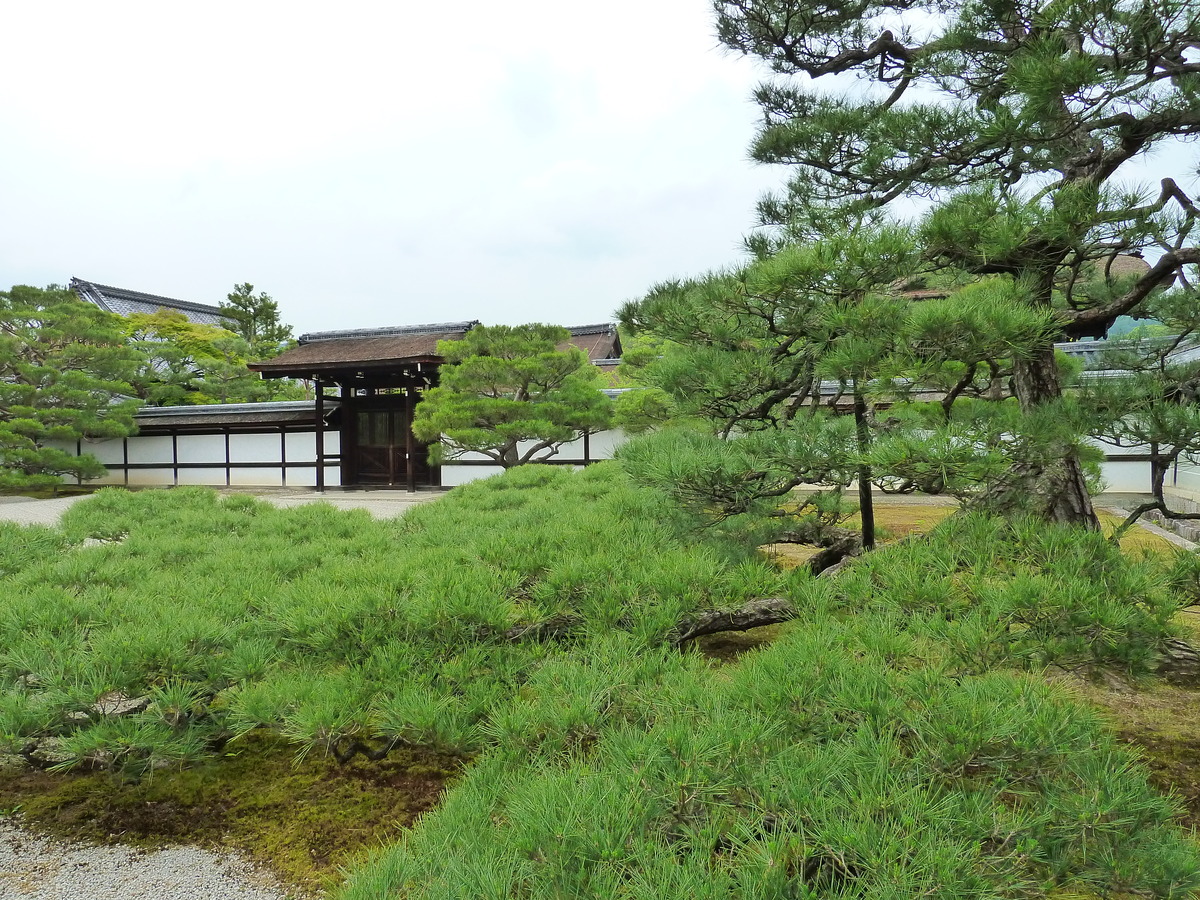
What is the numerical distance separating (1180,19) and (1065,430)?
4.99 ft

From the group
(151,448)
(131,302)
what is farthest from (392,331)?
(131,302)

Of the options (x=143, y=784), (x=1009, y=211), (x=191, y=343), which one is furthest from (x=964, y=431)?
(x=191, y=343)

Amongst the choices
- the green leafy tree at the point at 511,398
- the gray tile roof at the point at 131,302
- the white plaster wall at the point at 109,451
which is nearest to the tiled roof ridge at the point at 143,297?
the gray tile roof at the point at 131,302

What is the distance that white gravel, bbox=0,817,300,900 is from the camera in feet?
6.60

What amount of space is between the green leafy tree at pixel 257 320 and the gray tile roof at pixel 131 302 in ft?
3.66

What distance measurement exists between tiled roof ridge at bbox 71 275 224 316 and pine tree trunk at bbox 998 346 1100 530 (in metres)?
21.6

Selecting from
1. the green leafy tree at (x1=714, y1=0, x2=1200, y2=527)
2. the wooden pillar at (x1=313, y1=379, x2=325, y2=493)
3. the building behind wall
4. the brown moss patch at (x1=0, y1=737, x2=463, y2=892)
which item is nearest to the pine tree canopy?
the green leafy tree at (x1=714, y1=0, x2=1200, y2=527)

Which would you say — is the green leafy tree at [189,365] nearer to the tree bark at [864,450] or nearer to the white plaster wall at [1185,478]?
the tree bark at [864,450]

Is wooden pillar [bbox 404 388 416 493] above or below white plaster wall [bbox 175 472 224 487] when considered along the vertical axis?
above

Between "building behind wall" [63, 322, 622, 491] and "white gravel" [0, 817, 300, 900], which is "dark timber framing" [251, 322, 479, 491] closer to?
"building behind wall" [63, 322, 622, 491]

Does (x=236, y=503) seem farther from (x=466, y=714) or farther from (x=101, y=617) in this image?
(x=466, y=714)

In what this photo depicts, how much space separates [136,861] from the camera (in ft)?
7.13

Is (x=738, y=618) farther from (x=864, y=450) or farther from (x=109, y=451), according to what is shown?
(x=109, y=451)

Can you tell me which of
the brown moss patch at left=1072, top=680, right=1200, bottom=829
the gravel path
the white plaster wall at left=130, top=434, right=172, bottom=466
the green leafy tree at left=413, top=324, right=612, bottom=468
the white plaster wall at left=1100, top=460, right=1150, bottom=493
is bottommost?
the gravel path
